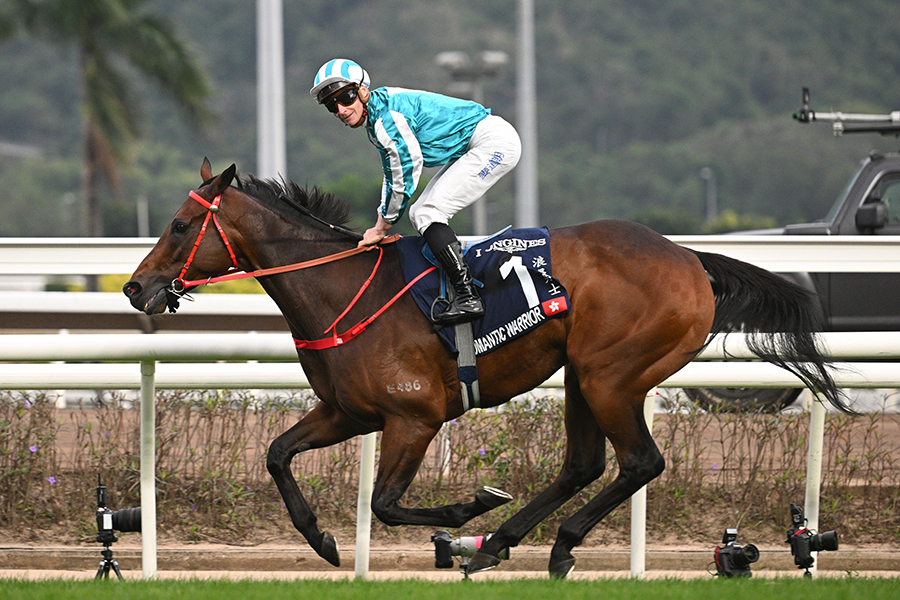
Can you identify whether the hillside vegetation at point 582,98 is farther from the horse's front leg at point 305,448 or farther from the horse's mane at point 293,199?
the horse's front leg at point 305,448

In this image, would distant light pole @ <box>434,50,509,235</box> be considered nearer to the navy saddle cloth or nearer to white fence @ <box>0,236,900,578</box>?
white fence @ <box>0,236,900,578</box>

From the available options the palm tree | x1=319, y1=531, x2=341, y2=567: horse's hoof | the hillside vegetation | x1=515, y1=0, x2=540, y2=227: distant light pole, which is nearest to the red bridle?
x1=319, y1=531, x2=341, y2=567: horse's hoof

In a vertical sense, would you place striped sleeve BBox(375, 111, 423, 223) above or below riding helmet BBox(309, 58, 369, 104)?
below

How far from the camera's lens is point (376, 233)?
4.27 metres

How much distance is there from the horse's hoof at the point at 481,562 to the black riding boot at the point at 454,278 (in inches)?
36.7

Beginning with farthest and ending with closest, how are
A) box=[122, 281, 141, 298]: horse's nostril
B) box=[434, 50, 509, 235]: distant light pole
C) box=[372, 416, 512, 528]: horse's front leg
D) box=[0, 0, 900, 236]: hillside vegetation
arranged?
box=[0, 0, 900, 236]: hillside vegetation < box=[434, 50, 509, 235]: distant light pole < box=[122, 281, 141, 298]: horse's nostril < box=[372, 416, 512, 528]: horse's front leg

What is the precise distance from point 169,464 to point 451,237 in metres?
1.98

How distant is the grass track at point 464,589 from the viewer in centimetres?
359

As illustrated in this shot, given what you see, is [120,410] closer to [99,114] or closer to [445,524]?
[445,524]

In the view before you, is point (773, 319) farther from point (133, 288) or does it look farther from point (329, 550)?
point (133, 288)

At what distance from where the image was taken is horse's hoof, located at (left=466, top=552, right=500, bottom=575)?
13.8ft

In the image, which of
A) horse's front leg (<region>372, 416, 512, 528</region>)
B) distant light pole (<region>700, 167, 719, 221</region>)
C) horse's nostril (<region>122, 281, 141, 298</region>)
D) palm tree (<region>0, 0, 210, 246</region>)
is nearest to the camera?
horse's front leg (<region>372, 416, 512, 528</region>)

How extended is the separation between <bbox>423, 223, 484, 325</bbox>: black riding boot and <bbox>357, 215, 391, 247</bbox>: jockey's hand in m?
0.22

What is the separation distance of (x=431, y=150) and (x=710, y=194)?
55422mm
